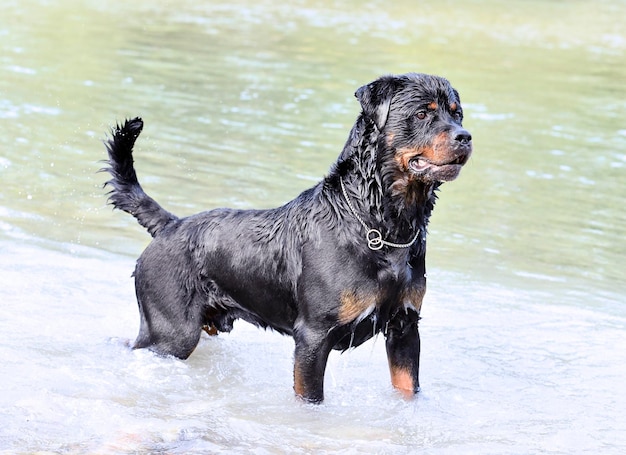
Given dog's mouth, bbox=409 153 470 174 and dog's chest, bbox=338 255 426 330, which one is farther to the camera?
dog's chest, bbox=338 255 426 330

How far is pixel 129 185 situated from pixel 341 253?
170cm

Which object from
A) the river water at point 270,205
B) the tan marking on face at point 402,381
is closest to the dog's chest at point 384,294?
the tan marking on face at point 402,381

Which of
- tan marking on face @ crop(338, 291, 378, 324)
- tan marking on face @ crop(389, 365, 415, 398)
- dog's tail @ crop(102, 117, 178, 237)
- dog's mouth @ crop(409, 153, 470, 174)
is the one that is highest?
dog's mouth @ crop(409, 153, 470, 174)

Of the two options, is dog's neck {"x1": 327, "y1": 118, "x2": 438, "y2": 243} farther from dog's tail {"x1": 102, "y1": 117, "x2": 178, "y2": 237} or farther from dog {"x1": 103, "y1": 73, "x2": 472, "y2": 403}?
dog's tail {"x1": 102, "y1": 117, "x2": 178, "y2": 237}

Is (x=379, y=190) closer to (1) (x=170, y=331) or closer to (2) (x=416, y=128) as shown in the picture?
(2) (x=416, y=128)

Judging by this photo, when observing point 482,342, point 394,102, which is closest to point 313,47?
point 482,342

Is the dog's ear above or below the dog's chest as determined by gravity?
above

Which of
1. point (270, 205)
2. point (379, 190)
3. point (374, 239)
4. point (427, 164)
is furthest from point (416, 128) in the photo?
point (270, 205)

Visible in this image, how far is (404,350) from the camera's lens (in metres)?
5.68

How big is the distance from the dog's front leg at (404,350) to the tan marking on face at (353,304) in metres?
0.29

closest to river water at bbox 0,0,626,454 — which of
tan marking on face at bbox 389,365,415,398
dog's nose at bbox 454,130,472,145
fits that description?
tan marking on face at bbox 389,365,415,398

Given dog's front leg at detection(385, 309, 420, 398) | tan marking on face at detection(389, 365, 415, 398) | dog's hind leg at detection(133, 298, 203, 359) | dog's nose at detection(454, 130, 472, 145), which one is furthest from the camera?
dog's hind leg at detection(133, 298, 203, 359)

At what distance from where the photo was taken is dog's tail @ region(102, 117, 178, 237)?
20.4 ft

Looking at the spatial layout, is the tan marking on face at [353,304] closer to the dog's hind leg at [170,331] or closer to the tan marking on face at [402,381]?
the tan marking on face at [402,381]
